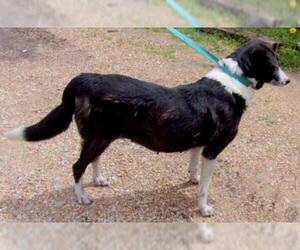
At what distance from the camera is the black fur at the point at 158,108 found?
2.95 m

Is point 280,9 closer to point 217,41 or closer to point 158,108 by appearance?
point 158,108

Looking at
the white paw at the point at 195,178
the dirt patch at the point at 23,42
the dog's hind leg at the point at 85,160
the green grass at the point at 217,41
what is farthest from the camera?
the green grass at the point at 217,41

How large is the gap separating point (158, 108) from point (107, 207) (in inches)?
28.9

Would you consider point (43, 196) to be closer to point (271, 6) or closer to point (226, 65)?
point (226, 65)

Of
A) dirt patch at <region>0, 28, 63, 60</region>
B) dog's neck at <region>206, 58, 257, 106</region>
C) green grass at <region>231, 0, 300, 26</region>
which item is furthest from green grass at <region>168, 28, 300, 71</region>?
green grass at <region>231, 0, 300, 26</region>

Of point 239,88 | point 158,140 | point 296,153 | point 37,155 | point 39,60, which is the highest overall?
point 239,88

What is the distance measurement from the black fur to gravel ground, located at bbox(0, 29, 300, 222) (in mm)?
419

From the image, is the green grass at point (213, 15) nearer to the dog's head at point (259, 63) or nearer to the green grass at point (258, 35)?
the dog's head at point (259, 63)

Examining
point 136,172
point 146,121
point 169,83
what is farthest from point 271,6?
point 169,83

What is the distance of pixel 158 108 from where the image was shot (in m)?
2.95

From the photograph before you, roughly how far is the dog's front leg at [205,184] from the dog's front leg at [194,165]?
190mm

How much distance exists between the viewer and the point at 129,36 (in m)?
5.82

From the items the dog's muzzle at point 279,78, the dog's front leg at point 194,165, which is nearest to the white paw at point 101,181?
the dog's front leg at point 194,165

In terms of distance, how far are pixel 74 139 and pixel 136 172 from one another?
1.90ft
